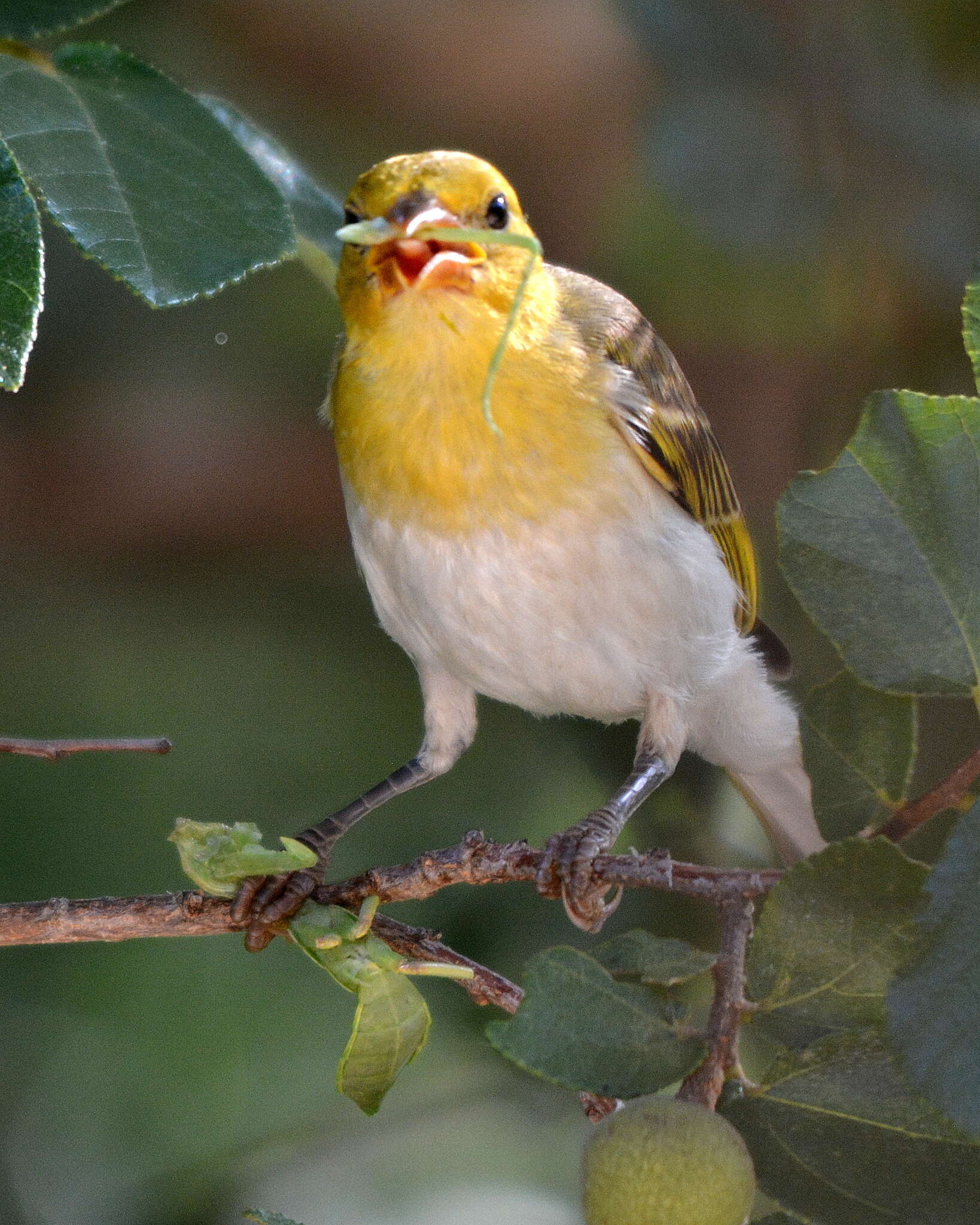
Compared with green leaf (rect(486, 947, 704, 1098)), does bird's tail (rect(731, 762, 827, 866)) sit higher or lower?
lower

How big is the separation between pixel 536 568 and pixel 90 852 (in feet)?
3.15

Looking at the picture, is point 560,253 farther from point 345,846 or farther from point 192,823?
point 192,823

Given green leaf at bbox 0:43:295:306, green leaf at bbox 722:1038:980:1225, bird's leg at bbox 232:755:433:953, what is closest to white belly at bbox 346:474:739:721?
bird's leg at bbox 232:755:433:953

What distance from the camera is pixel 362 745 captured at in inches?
80.7

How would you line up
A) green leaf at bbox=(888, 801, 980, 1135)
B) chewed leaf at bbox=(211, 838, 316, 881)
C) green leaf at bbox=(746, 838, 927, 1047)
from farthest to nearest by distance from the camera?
chewed leaf at bbox=(211, 838, 316, 881), green leaf at bbox=(746, 838, 927, 1047), green leaf at bbox=(888, 801, 980, 1135)

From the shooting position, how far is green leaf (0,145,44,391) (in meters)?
0.81

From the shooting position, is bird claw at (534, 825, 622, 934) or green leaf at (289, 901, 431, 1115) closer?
green leaf at (289, 901, 431, 1115)

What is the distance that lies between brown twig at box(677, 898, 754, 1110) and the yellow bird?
0.81 ft

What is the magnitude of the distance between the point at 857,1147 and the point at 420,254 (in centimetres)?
74

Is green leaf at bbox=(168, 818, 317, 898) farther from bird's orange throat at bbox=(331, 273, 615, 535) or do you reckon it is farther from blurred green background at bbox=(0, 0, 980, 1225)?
blurred green background at bbox=(0, 0, 980, 1225)

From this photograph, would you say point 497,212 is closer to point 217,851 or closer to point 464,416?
point 464,416

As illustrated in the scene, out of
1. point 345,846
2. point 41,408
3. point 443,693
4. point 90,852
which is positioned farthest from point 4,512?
point 443,693

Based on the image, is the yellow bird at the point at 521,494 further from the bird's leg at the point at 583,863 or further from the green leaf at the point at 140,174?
the green leaf at the point at 140,174

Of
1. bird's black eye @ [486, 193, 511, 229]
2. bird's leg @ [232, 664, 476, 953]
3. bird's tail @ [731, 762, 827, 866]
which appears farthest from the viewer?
bird's tail @ [731, 762, 827, 866]
